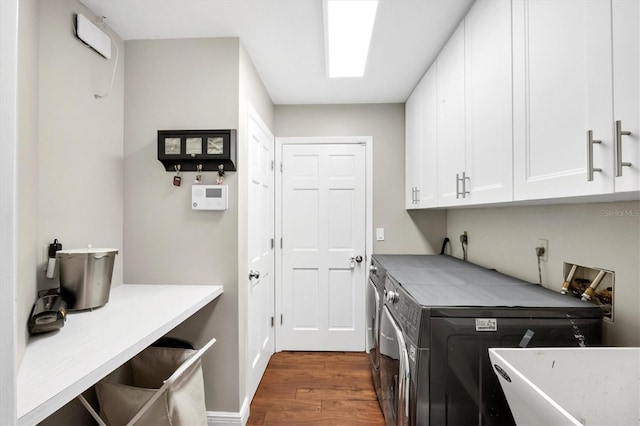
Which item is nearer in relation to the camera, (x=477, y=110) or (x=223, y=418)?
(x=477, y=110)

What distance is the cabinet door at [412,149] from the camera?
7.65 feet

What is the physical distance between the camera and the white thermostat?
1.67 m

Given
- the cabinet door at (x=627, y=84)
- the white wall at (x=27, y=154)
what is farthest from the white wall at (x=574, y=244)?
the white wall at (x=27, y=154)

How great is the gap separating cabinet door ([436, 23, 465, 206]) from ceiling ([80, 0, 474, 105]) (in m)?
0.12

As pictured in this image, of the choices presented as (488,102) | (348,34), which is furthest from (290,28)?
(488,102)

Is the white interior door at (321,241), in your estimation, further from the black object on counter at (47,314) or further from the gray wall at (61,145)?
the black object on counter at (47,314)

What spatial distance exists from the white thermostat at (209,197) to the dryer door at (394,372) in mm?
1150

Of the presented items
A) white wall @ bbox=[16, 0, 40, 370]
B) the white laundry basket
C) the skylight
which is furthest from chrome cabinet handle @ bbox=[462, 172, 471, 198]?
white wall @ bbox=[16, 0, 40, 370]

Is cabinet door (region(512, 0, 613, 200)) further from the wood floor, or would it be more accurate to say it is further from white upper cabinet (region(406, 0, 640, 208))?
the wood floor

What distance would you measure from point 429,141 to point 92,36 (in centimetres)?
211

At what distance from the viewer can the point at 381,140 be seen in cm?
273

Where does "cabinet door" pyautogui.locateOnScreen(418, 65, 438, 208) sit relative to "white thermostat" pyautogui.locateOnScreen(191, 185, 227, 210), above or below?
above

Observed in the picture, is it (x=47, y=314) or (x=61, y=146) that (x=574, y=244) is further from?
(x=61, y=146)

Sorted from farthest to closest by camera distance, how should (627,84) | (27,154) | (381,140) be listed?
(381,140) → (27,154) → (627,84)
